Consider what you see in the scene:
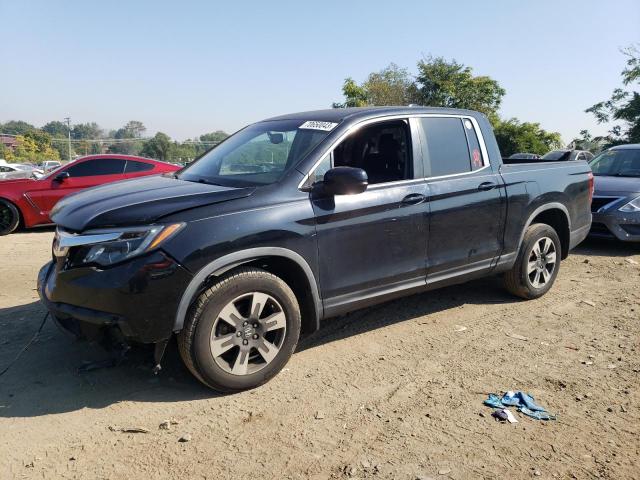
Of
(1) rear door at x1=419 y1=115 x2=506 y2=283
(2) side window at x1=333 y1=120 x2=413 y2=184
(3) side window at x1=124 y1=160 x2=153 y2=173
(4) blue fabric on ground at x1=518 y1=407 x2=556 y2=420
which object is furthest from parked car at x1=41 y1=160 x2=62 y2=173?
(4) blue fabric on ground at x1=518 y1=407 x2=556 y2=420

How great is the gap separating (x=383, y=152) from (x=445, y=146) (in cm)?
55

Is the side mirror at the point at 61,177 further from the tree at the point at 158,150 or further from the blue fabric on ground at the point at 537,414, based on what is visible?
the blue fabric on ground at the point at 537,414

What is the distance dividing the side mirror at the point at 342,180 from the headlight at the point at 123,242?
1.02 metres

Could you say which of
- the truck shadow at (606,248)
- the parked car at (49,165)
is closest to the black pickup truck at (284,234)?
the truck shadow at (606,248)

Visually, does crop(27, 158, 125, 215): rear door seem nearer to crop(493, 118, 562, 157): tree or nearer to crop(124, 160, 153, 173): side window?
crop(124, 160, 153, 173): side window

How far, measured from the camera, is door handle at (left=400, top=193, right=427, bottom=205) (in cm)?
402

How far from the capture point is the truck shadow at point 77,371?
130 inches

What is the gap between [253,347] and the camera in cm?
338

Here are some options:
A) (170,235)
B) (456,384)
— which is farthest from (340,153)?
(456,384)

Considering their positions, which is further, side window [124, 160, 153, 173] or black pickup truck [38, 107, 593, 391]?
side window [124, 160, 153, 173]

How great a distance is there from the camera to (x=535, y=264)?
5227 mm

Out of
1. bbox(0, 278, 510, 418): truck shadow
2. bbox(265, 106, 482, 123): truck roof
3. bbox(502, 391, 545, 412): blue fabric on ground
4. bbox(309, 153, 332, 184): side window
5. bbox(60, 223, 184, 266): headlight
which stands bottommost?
bbox(502, 391, 545, 412): blue fabric on ground

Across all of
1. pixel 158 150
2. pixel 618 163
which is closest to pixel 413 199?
pixel 618 163

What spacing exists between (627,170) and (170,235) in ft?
26.9
